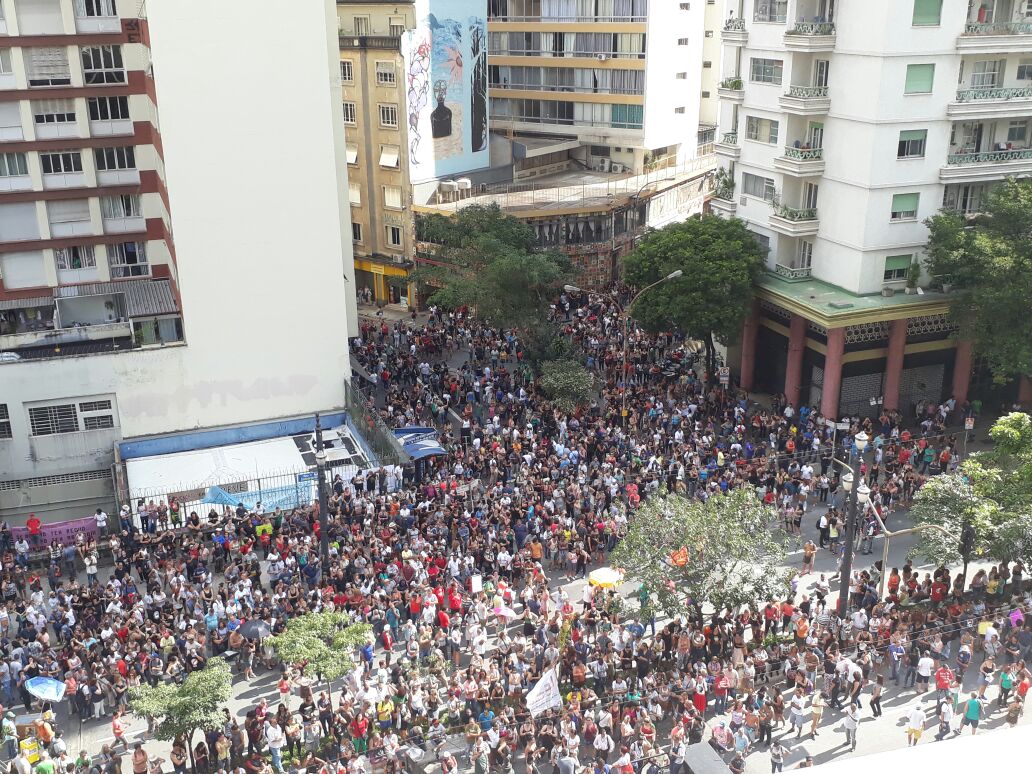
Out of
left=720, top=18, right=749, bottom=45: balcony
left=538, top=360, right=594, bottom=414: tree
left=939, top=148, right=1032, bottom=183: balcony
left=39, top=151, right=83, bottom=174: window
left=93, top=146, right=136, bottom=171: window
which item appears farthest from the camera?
left=720, top=18, right=749, bottom=45: balcony

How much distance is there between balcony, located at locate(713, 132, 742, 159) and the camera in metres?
43.3

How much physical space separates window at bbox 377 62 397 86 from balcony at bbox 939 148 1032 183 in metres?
29.4

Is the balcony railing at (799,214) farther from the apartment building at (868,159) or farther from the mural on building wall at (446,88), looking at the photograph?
the mural on building wall at (446,88)

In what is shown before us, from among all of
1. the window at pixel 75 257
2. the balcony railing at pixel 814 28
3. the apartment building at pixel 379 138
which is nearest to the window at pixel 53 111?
the window at pixel 75 257

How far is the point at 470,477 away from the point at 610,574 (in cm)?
951

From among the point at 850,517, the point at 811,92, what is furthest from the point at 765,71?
the point at 850,517

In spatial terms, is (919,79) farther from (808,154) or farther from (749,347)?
(749,347)

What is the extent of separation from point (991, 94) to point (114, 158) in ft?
109

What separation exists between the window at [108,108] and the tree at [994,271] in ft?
102

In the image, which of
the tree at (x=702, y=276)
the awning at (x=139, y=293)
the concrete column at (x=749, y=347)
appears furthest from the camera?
the concrete column at (x=749, y=347)

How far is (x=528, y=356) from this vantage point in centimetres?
4422

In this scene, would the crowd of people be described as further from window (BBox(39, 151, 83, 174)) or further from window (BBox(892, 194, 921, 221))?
window (BBox(39, 151, 83, 174))

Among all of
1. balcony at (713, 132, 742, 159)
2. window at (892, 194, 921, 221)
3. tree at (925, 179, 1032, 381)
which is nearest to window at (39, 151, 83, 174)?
balcony at (713, 132, 742, 159)

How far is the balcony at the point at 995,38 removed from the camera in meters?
36.2
